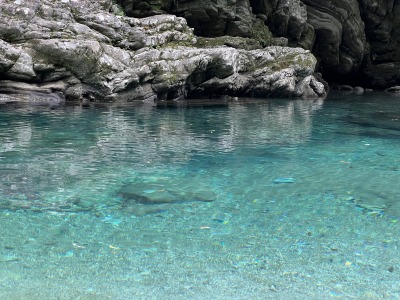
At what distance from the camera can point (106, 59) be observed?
2500 centimetres

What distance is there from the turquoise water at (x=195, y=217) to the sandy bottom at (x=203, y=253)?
0.9 inches

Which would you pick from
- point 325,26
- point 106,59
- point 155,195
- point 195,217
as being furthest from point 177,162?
point 325,26

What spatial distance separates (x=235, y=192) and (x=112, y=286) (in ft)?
13.3

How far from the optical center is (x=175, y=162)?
35.3 feet

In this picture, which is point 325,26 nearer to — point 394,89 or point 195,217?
point 394,89

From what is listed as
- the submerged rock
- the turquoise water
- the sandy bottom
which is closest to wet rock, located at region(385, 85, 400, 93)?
the turquoise water

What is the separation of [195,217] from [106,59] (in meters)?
19.8

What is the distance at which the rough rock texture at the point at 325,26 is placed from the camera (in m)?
35.0

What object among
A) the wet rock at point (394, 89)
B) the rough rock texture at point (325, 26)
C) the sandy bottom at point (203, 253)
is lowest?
the sandy bottom at point (203, 253)

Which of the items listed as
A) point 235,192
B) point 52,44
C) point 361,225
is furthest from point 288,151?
point 52,44

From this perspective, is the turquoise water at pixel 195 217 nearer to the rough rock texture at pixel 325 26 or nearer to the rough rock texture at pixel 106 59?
the rough rock texture at pixel 106 59

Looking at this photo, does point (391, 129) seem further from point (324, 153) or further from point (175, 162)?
point (175, 162)

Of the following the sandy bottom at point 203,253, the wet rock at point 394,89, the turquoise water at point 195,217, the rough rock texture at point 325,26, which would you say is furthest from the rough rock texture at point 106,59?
the wet rock at point 394,89

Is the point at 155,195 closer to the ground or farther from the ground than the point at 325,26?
closer to the ground
